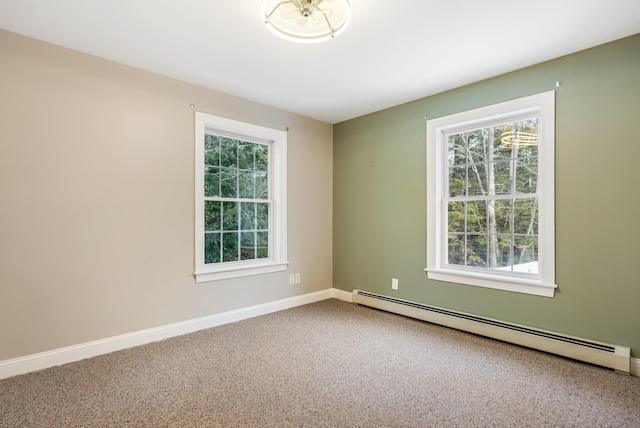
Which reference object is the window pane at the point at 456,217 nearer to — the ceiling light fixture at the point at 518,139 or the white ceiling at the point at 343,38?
the ceiling light fixture at the point at 518,139

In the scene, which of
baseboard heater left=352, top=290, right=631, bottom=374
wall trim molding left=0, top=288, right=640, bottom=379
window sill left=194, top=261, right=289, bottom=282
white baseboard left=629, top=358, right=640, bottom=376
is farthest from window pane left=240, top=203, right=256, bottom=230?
white baseboard left=629, top=358, right=640, bottom=376

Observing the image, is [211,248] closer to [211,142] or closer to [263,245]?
[263,245]

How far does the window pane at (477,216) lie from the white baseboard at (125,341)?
2.28 meters

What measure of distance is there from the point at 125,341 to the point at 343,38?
3.08 metres

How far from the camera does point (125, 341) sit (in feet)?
9.07

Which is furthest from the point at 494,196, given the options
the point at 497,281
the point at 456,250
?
the point at 497,281

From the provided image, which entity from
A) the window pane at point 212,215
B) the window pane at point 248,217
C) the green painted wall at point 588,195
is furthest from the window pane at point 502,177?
the window pane at point 212,215

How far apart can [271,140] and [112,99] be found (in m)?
1.68

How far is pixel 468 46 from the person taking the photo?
250 cm

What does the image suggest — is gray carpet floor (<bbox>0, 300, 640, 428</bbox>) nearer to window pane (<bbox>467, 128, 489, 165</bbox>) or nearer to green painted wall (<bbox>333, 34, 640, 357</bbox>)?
green painted wall (<bbox>333, 34, 640, 357</bbox>)

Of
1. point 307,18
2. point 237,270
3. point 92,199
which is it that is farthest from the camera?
point 237,270

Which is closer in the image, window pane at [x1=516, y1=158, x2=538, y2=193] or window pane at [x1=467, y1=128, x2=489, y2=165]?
window pane at [x1=516, y1=158, x2=538, y2=193]

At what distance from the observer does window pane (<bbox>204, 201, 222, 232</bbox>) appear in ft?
11.1

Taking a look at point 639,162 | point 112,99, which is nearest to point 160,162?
point 112,99
